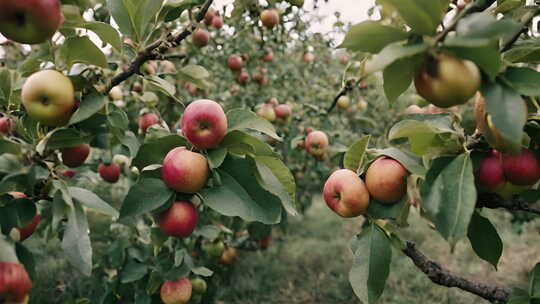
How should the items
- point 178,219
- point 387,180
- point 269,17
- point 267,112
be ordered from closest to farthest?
point 387,180
point 178,219
point 269,17
point 267,112

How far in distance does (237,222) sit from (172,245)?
2.26 ft

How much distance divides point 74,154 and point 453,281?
1.22m

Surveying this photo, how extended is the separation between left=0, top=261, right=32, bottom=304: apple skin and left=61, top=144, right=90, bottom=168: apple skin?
30 centimetres

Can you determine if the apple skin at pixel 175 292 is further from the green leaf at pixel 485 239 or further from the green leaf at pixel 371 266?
the green leaf at pixel 485 239

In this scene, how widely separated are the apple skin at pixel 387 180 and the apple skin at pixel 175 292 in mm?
1232

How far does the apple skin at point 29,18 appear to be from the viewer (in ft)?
2.33

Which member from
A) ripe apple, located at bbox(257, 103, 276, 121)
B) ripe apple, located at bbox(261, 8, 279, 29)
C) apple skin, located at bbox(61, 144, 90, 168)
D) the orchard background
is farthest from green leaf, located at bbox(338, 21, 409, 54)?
ripe apple, located at bbox(257, 103, 276, 121)

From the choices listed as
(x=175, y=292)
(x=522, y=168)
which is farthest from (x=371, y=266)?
(x=175, y=292)

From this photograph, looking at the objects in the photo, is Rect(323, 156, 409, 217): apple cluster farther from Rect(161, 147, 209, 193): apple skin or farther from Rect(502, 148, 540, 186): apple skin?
Rect(161, 147, 209, 193): apple skin

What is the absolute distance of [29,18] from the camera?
2.38 feet

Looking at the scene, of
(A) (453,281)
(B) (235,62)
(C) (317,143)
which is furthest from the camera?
(B) (235,62)

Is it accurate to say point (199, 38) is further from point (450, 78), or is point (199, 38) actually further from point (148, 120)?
point (450, 78)

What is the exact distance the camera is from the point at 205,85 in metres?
1.37

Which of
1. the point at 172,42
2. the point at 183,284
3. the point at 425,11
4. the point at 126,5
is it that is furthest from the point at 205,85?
the point at 183,284
